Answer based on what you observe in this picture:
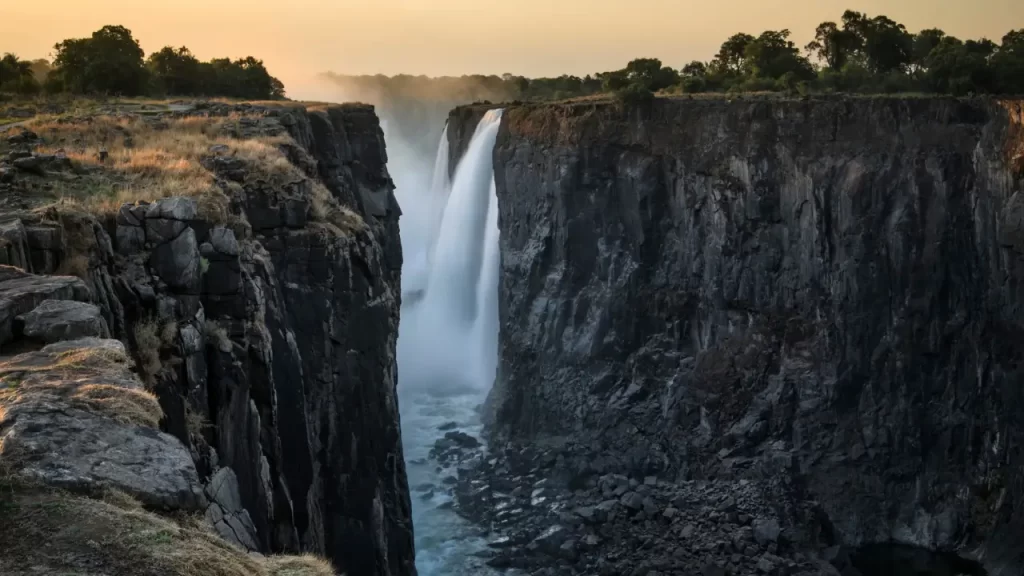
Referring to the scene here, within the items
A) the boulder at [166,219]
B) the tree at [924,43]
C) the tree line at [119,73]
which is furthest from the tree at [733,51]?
the boulder at [166,219]

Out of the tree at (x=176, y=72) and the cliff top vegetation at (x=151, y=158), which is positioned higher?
the tree at (x=176, y=72)

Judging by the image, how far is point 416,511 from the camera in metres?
36.9

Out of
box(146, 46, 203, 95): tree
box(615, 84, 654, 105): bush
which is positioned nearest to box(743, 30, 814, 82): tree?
box(615, 84, 654, 105): bush

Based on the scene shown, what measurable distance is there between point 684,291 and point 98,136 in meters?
26.2

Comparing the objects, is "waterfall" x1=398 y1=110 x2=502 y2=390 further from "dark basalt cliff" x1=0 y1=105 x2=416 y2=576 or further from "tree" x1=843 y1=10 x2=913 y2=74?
"dark basalt cliff" x1=0 y1=105 x2=416 y2=576

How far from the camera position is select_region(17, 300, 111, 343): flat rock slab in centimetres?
1014

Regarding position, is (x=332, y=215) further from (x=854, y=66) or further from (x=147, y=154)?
(x=854, y=66)

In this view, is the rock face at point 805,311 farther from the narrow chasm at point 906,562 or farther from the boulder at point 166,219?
the boulder at point 166,219

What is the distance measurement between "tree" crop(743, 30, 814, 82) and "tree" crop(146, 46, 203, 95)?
1168 inches

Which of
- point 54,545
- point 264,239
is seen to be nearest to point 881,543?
point 264,239

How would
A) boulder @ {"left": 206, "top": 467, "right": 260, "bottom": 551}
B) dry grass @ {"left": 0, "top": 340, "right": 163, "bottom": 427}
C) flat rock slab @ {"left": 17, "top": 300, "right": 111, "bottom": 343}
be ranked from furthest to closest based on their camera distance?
boulder @ {"left": 206, "top": 467, "right": 260, "bottom": 551}
flat rock slab @ {"left": 17, "top": 300, "right": 111, "bottom": 343}
dry grass @ {"left": 0, "top": 340, "right": 163, "bottom": 427}

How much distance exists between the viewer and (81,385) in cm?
902

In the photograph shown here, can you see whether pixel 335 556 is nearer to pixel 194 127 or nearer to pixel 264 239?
pixel 264 239

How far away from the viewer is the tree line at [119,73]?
41.2 meters
